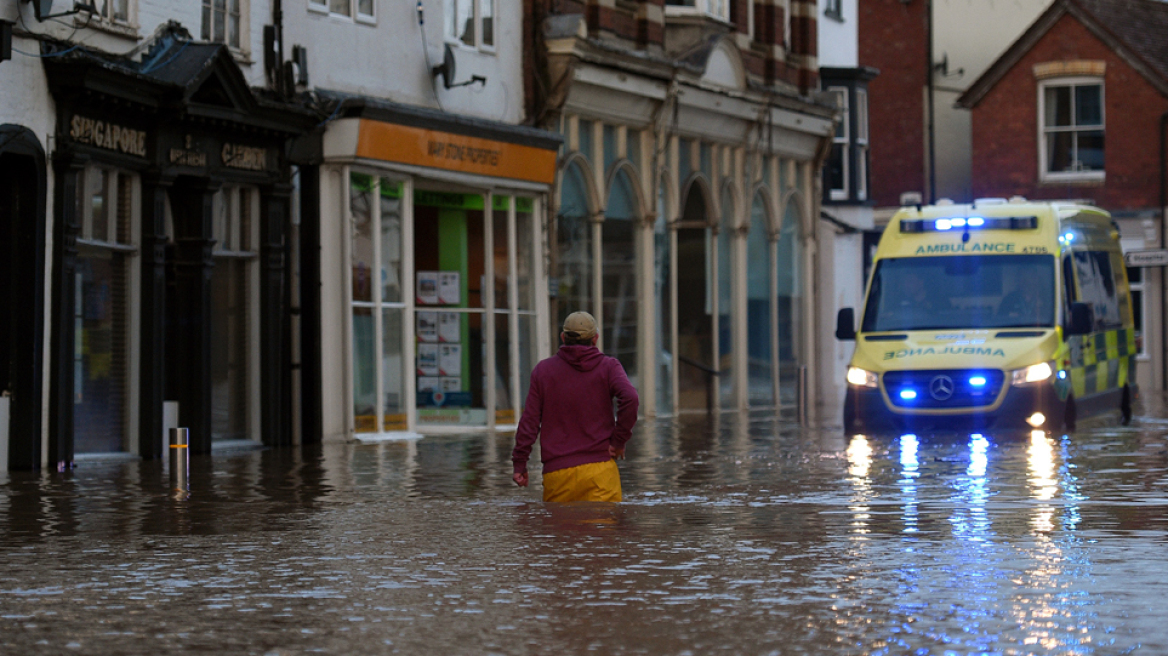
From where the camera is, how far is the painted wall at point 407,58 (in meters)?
22.4

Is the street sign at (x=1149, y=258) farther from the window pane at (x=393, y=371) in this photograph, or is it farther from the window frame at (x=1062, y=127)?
the window pane at (x=393, y=371)

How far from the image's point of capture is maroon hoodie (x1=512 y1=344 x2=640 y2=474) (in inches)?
464

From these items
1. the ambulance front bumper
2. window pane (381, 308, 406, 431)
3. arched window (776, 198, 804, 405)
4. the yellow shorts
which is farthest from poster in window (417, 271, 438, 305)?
the yellow shorts

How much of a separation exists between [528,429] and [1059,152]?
3468 cm

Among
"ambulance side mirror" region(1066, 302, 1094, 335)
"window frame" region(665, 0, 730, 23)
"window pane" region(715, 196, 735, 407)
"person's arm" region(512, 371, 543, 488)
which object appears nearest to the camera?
"person's arm" region(512, 371, 543, 488)

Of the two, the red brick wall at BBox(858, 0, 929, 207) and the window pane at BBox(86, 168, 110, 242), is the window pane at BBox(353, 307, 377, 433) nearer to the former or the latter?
the window pane at BBox(86, 168, 110, 242)

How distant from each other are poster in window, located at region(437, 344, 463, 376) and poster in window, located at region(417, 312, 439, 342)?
0.16 m

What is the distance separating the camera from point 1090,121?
44156mm

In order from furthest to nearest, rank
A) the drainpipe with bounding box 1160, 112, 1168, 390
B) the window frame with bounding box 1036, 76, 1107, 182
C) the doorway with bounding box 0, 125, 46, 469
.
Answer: the window frame with bounding box 1036, 76, 1107, 182, the drainpipe with bounding box 1160, 112, 1168, 390, the doorway with bounding box 0, 125, 46, 469

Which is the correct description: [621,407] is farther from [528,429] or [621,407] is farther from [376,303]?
[376,303]

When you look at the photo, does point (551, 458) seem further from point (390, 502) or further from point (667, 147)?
point (667, 147)

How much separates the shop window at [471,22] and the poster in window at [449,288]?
2920mm

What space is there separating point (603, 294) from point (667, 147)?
2.59 meters

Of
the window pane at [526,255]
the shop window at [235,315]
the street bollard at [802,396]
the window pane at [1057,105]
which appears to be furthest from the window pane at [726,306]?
the window pane at [1057,105]
